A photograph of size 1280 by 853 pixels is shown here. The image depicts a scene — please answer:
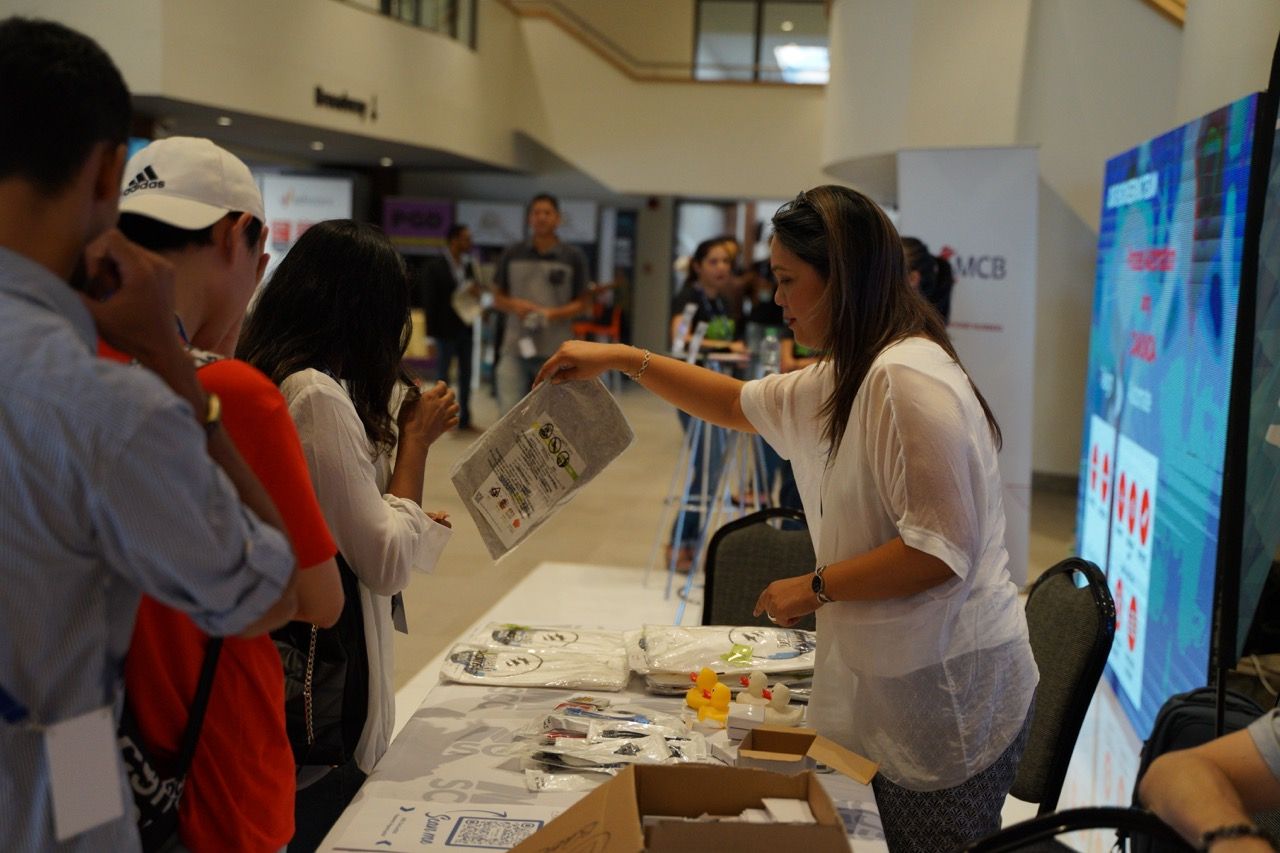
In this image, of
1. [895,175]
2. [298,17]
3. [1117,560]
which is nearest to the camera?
[1117,560]

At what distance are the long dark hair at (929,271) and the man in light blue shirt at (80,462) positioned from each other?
3.89m

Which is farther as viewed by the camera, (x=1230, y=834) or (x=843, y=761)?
(x=843, y=761)

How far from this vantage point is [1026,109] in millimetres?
7277

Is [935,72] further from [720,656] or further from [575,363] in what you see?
[720,656]

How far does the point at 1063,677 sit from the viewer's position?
7.07 ft

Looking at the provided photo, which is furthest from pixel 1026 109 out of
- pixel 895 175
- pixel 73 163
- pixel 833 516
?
pixel 73 163

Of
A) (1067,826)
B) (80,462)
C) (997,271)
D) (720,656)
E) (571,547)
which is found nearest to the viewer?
(80,462)

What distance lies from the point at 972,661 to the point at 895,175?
7716 millimetres

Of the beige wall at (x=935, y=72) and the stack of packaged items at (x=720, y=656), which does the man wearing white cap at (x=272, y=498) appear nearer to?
the stack of packaged items at (x=720, y=656)

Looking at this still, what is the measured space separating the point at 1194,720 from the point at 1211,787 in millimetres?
881

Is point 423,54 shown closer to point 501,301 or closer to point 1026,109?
point 501,301

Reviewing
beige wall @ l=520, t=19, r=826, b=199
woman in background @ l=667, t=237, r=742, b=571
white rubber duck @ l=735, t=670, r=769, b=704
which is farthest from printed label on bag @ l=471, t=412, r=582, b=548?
beige wall @ l=520, t=19, r=826, b=199

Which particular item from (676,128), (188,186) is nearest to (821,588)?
(188,186)

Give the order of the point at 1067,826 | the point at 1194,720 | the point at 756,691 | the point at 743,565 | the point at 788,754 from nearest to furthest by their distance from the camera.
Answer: the point at 1067,826 → the point at 788,754 → the point at 756,691 → the point at 1194,720 → the point at 743,565
